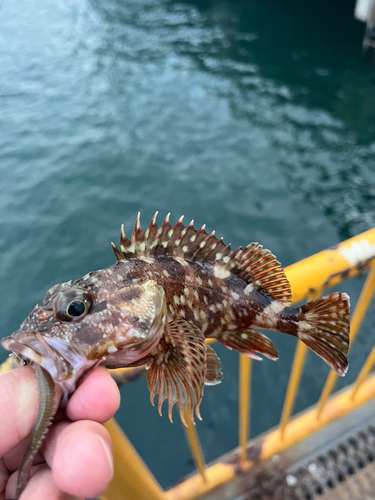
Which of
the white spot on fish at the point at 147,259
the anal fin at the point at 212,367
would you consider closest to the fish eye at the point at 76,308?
the white spot on fish at the point at 147,259

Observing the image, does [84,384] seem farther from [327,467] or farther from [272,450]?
[327,467]

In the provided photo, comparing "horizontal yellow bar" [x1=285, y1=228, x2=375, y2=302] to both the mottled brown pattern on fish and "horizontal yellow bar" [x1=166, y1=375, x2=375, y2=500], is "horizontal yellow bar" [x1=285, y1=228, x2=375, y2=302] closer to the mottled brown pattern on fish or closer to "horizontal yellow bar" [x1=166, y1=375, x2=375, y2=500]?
the mottled brown pattern on fish

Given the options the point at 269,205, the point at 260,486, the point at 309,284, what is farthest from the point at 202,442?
the point at 269,205

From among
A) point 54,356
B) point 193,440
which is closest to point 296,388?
point 193,440

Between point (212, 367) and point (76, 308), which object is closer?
point (76, 308)

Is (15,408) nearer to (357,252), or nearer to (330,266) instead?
(330,266)

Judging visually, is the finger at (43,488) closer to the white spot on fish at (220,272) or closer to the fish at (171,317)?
the fish at (171,317)

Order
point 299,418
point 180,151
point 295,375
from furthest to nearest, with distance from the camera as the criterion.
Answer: point 180,151 < point 299,418 < point 295,375
